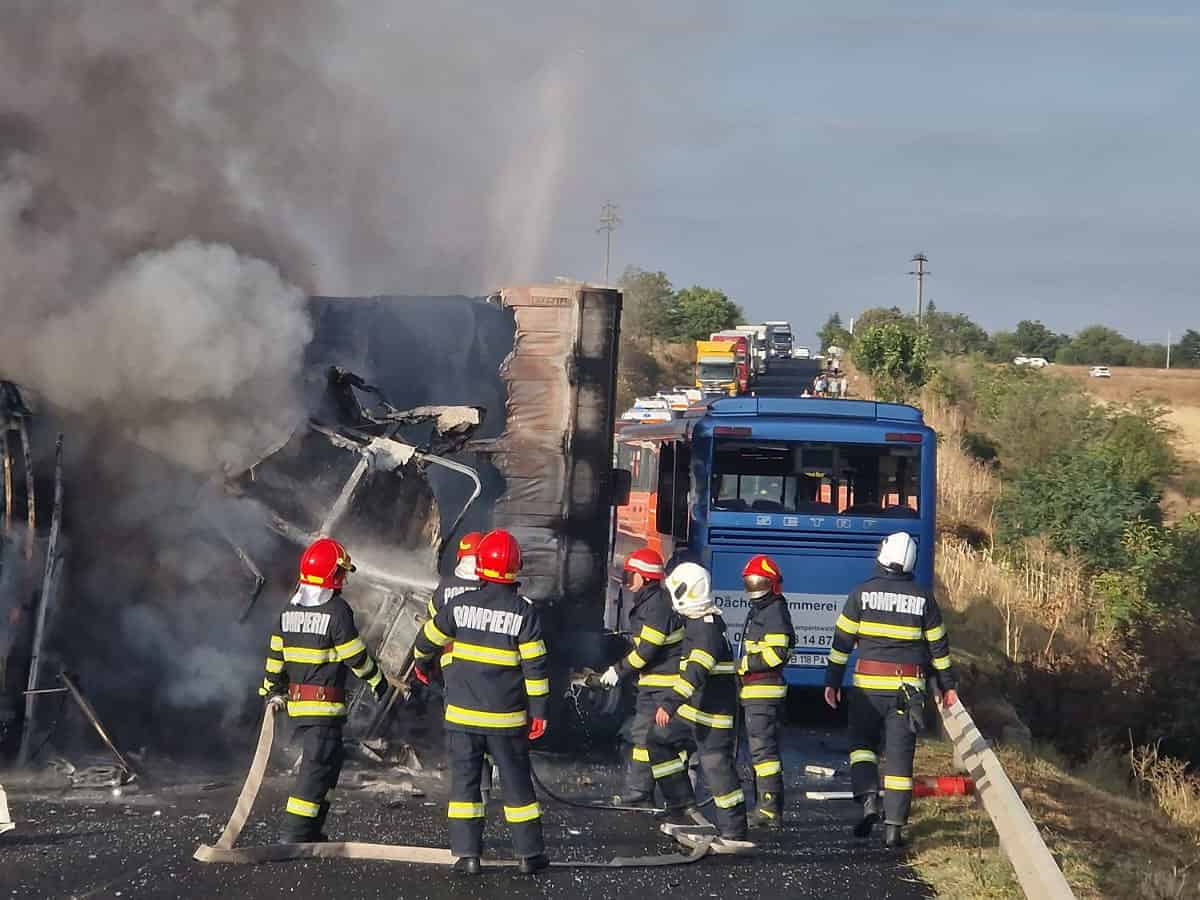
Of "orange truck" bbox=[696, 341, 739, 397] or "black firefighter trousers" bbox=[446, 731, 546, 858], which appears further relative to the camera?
"orange truck" bbox=[696, 341, 739, 397]

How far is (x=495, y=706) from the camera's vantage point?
21.7ft

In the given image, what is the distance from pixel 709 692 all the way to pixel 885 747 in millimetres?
1036

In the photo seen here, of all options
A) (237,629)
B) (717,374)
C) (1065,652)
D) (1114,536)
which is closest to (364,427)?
(237,629)

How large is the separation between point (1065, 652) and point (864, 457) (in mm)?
7674

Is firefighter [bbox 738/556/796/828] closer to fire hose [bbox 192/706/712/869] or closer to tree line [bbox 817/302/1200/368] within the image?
fire hose [bbox 192/706/712/869]

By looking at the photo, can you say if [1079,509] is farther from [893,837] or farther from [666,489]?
[893,837]

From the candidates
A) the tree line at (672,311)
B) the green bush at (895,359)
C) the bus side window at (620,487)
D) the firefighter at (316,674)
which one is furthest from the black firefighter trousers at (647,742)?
the tree line at (672,311)

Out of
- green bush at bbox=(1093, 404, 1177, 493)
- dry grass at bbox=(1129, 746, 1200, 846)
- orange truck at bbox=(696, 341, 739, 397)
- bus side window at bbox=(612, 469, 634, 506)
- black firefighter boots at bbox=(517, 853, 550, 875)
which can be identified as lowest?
dry grass at bbox=(1129, 746, 1200, 846)

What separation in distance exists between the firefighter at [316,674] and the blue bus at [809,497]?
5.06 m

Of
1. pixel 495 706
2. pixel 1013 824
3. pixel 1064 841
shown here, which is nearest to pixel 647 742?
pixel 495 706

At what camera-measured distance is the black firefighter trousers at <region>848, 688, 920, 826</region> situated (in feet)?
24.9

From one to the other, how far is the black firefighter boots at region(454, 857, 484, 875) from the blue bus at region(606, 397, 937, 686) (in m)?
5.03

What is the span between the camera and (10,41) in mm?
9203

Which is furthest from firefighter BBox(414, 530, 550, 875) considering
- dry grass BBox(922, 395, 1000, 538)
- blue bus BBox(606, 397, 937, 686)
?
dry grass BBox(922, 395, 1000, 538)
